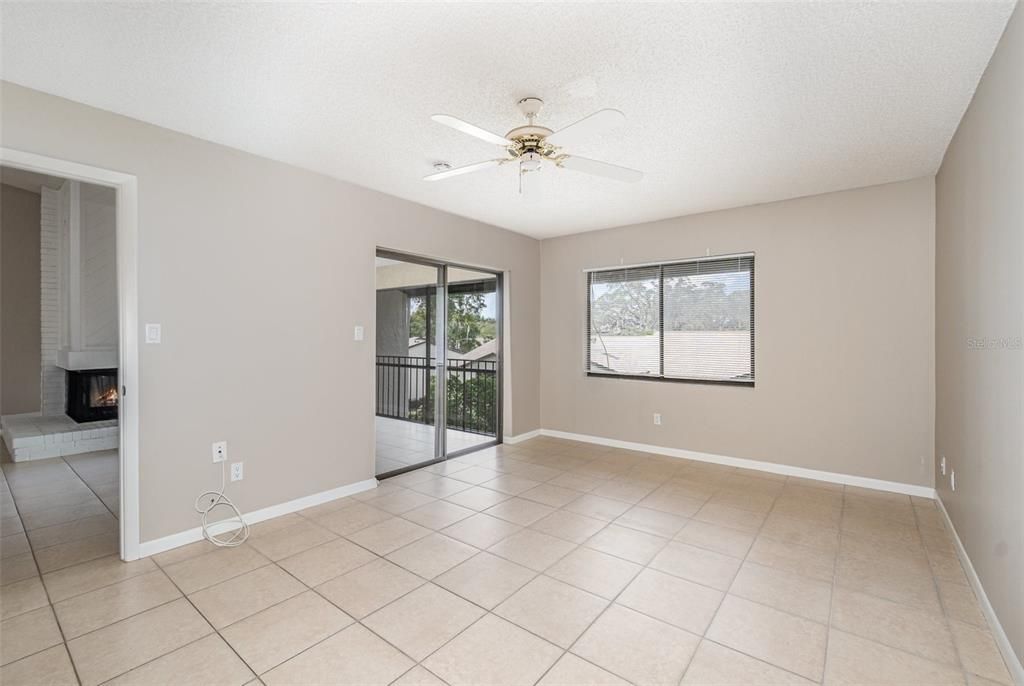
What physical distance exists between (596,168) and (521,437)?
3.75 m

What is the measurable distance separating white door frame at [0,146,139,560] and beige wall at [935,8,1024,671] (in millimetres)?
4103

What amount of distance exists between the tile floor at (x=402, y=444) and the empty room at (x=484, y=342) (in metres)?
0.03

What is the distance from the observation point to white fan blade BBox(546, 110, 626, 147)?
6.42 feet

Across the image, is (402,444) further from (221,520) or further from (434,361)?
(221,520)

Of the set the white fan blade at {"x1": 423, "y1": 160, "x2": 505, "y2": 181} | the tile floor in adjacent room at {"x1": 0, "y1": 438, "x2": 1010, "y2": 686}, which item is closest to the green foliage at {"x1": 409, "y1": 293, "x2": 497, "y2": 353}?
the tile floor in adjacent room at {"x1": 0, "y1": 438, "x2": 1010, "y2": 686}

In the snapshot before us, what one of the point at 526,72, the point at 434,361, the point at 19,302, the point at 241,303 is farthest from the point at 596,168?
the point at 19,302

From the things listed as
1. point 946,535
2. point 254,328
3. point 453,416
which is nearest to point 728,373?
point 946,535

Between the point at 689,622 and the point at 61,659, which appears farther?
the point at 689,622

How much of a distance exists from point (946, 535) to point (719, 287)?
8.28 feet

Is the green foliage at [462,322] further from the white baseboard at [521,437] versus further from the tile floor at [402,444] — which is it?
the white baseboard at [521,437]

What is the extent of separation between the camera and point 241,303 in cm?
311

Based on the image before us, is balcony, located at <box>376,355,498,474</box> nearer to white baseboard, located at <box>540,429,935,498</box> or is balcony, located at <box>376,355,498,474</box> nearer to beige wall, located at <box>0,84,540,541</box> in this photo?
beige wall, located at <box>0,84,540,541</box>

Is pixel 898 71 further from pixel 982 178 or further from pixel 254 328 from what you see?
pixel 254 328

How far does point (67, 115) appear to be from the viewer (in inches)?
95.3
